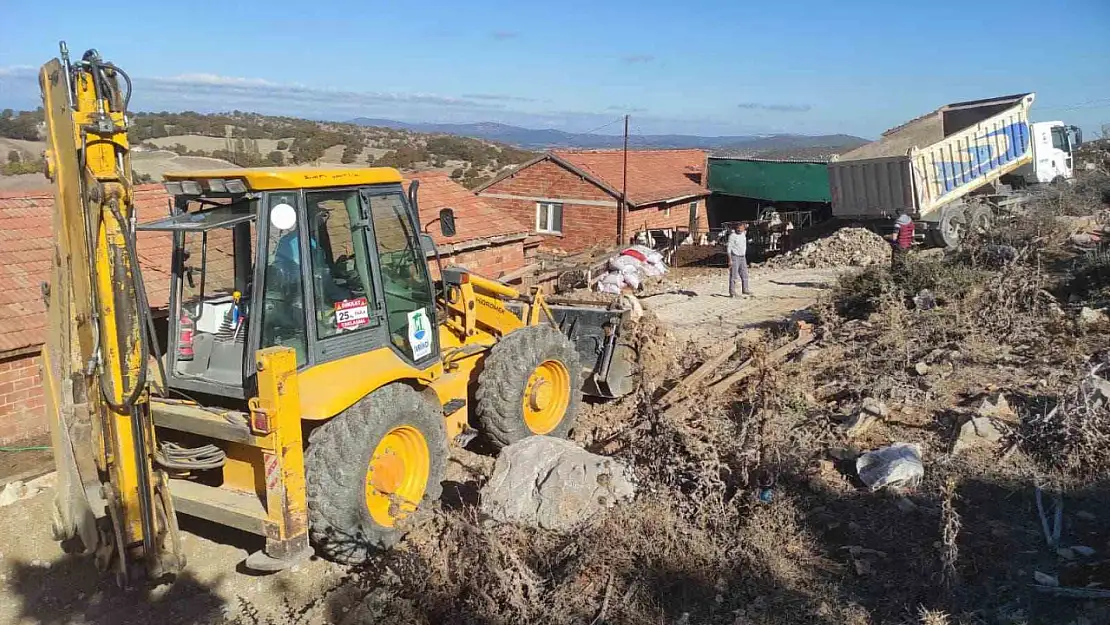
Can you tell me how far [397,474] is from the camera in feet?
17.7

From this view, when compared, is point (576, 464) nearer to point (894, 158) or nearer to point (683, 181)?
point (894, 158)

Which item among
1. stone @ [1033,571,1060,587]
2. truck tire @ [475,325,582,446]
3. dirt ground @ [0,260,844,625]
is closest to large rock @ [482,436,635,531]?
truck tire @ [475,325,582,446]

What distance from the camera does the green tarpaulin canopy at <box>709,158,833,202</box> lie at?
73.6 feet

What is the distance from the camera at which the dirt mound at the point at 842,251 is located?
709 inches

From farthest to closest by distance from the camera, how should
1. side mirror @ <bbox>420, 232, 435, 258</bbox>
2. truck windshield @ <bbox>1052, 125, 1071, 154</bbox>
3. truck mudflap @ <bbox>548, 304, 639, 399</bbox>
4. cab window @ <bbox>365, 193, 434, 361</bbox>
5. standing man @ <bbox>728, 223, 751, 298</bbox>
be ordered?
1. truck windshield @ <bbox>1052, 125, 1071, 154</bbox>
2. standing man @ <bbox>728, 223, 751, 298</bbox>
3. truck mudflap @ <bbox>548, 304, 639, 399</bbox>
4. side mirror @ <bbox>420, 232, 435, 258</bbox>
5. cab window @ <bbox>365, 193, 434, 361</bbox>

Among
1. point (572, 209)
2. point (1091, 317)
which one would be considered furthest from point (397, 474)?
point (572, 209)

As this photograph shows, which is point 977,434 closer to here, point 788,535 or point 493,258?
point 788,535

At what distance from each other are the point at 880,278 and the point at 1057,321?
248 centimetres

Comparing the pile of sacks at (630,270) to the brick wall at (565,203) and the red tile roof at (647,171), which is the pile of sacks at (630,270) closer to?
the brick wall at (565,203)

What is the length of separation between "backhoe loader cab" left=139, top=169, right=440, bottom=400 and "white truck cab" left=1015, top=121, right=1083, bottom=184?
702 inches

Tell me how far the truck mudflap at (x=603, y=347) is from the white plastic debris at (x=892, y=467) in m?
2.99

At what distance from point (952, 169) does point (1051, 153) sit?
4.41 meters

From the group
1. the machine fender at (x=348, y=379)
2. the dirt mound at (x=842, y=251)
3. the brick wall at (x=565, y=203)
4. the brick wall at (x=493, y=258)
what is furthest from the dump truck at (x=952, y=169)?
the machine fender at (x=348, y=379)

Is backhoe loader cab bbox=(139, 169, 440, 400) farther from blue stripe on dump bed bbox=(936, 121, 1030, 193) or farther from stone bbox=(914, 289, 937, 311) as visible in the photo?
blue stripe on dump bed bbox=(936, 121, 1030, 193)
